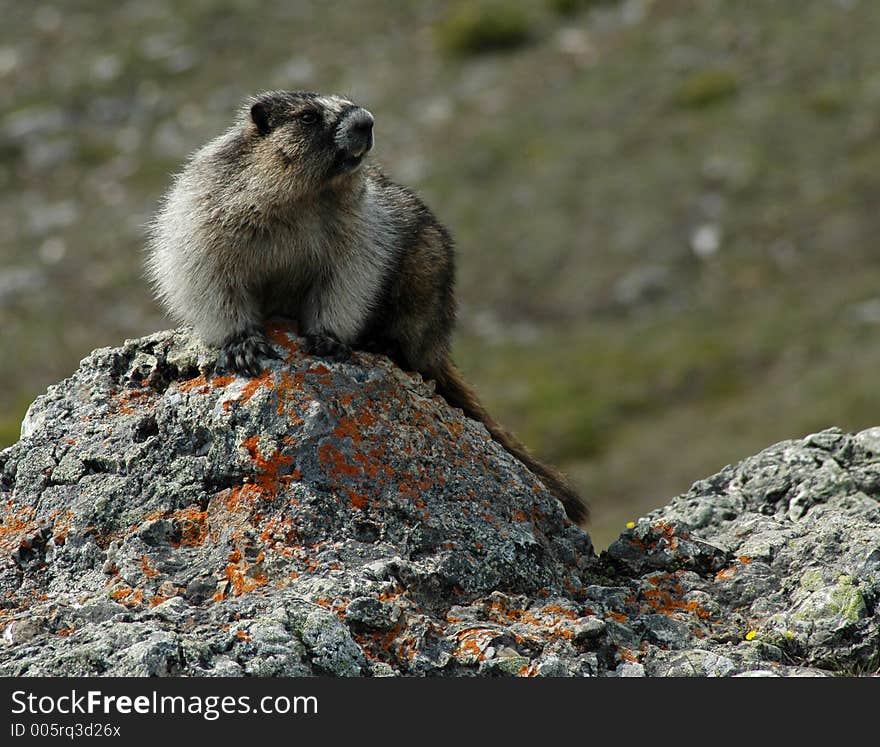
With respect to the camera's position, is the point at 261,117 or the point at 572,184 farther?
the point at 572,184

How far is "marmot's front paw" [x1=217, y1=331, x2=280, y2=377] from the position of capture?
6.91 metres

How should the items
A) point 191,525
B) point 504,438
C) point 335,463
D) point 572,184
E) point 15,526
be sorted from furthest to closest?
point 572,184 < point 504,438 < point 15,526 < point 335,463 < point 191,525

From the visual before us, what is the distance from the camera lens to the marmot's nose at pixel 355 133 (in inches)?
291

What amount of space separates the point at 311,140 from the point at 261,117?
476mm

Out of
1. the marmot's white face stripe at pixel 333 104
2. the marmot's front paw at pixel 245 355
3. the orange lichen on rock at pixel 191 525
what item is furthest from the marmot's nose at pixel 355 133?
the orange lichen on rock at pixel 191 525

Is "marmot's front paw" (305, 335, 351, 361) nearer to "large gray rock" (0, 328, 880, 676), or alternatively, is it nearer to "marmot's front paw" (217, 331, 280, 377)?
"large gray rock" (0, 328, 880, 676)

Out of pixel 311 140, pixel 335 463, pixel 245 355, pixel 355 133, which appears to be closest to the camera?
pixel 335 463

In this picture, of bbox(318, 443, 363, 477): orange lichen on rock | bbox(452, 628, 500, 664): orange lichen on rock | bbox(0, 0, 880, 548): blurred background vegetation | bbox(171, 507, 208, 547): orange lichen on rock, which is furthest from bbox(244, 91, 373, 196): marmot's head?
bbox(0, 0, 880, 548): blurred background vegetation

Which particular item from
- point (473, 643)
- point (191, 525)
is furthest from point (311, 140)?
point (473, 643)

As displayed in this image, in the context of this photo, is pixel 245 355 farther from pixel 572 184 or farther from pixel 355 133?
pixel 572 184

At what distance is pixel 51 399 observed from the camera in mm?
7418

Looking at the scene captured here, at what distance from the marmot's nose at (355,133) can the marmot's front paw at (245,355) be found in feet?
4.53

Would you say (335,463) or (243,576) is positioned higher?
(335,463)

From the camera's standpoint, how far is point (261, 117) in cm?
773
